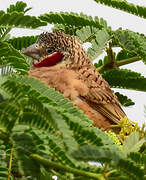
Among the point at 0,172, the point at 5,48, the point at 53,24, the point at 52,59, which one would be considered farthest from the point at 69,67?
the point at 0,172

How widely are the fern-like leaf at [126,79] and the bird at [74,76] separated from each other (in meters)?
0.15

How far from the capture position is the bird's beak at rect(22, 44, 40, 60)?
351cm

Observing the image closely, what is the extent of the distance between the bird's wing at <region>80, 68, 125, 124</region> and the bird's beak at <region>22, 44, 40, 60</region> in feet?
1.22

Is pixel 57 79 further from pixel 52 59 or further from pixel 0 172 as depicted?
pixel 0 172

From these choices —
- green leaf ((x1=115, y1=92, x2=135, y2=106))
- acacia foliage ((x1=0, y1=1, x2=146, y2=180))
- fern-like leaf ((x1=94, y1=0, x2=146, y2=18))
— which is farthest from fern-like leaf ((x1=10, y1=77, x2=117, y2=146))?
green leaf ((x1=115, y1=92, x2=135, y2=106))

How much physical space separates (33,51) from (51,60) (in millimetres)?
378

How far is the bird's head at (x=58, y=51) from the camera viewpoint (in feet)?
13.4

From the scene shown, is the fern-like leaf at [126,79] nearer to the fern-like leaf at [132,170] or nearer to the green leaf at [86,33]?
the green leaf at [86,33]

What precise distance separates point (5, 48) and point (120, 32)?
132 centimetres

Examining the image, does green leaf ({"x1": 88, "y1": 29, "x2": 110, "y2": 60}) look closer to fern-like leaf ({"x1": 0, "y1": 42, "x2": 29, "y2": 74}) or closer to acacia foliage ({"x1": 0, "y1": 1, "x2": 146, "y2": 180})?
fern-like leaf ({"x1": 0, "y1": 42, "x2": 29, "y2": 74})

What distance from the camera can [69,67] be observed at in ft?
13.5

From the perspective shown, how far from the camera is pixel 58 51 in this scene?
4.25 metres

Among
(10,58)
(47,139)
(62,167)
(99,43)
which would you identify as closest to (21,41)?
(99,43)

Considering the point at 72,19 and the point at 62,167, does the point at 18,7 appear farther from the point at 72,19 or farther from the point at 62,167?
the point at 62,167
